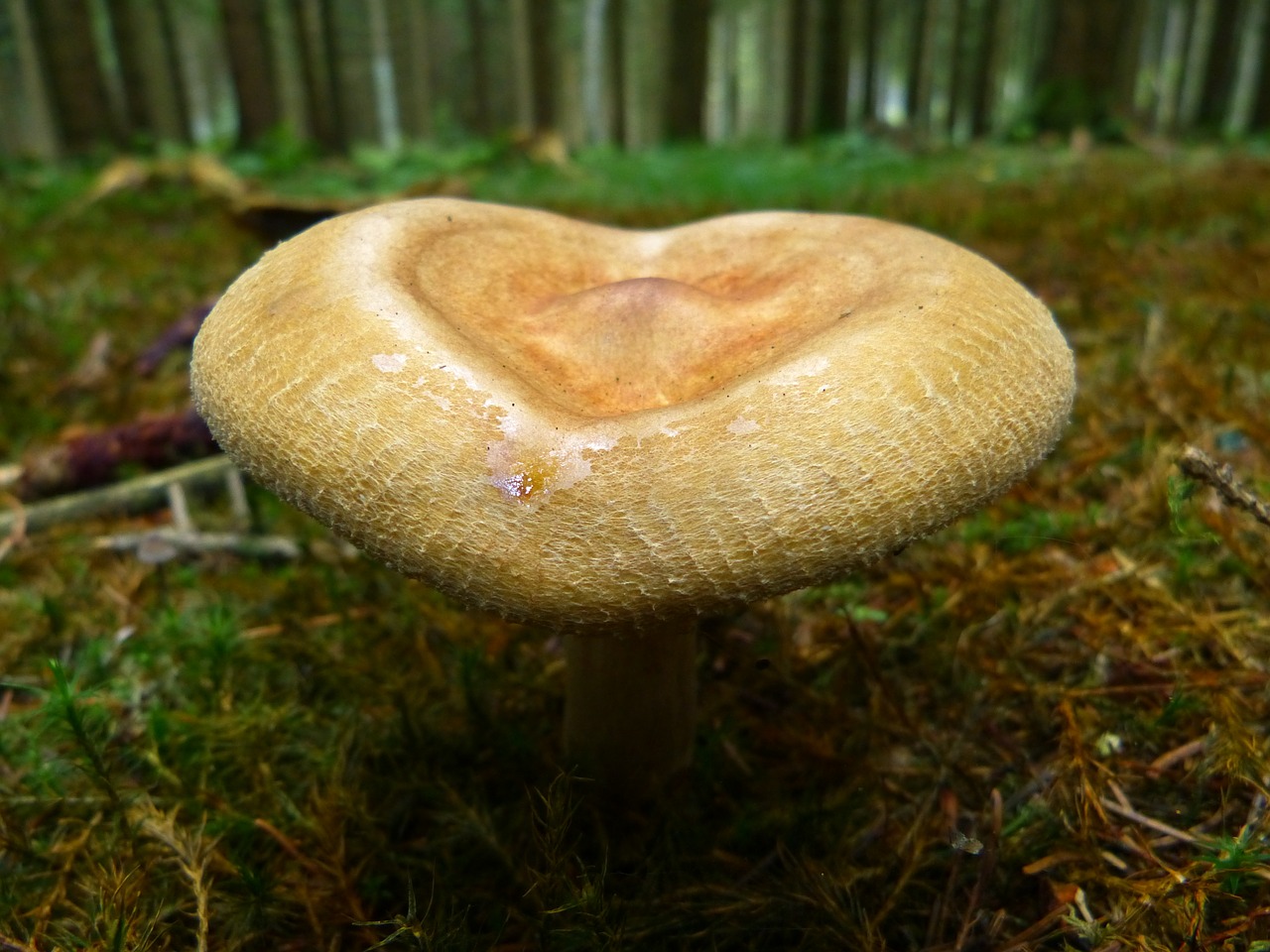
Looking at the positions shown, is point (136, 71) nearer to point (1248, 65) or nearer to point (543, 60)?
point (543, 60)

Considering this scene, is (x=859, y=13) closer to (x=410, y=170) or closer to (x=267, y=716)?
(x=410, y=170)

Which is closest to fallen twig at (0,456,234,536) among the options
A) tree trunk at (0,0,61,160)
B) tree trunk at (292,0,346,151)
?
tree trunk at (292,0,346,151)

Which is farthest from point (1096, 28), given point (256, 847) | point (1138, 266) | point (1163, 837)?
point (256, 847)

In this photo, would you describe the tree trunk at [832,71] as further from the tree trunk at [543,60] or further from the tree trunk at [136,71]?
the tree trunk at [136,71]

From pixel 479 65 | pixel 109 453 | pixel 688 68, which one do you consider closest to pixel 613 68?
pixel 688 68

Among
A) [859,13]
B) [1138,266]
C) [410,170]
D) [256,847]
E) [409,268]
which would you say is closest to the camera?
[409,268]

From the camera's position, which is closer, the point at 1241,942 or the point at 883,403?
the point at 883,403

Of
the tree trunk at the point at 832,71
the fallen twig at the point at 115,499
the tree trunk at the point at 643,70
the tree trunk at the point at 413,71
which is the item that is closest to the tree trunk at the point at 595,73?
the tree trunk at the point at 643,70
